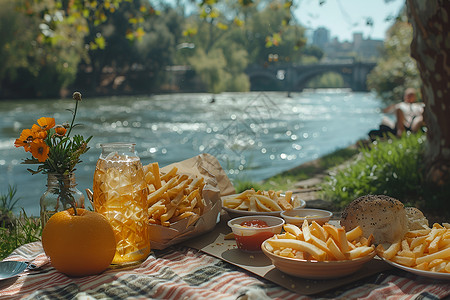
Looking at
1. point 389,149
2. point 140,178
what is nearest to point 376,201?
point 140,178

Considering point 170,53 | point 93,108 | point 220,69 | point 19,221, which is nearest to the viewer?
point 19,221

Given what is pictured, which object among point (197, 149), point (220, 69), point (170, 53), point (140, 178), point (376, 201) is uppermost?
point (170, 53)

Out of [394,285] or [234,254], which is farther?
[234,254]

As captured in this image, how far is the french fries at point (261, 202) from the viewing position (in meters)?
2.81

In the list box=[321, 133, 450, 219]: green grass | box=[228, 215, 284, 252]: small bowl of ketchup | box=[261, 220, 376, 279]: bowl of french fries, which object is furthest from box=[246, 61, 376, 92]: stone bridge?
box=[261, 220, 376, 279]: bowl of french fries

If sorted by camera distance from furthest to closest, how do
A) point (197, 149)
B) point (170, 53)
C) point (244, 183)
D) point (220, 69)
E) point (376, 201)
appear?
point (170, 53)
point (220, 69)
point (197, 149)
point (244, 183)
point (376, 201)

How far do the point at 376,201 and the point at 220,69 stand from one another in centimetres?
1751

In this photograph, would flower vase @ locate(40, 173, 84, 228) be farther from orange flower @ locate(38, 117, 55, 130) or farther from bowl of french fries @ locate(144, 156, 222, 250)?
bowl of french fries @ locate(144, 156, 222, 250)

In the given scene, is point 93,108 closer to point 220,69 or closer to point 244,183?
point 220,69

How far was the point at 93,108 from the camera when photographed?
31969mm

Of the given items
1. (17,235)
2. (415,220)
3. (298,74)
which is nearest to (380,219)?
(415,220)

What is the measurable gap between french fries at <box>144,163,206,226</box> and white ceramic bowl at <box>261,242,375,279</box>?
0.66 metres

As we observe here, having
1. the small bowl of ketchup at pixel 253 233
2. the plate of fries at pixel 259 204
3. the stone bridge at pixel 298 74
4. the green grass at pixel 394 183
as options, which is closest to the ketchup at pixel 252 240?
the small bowl of ketchup at pixel 253 233

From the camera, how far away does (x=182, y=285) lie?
2070mm
